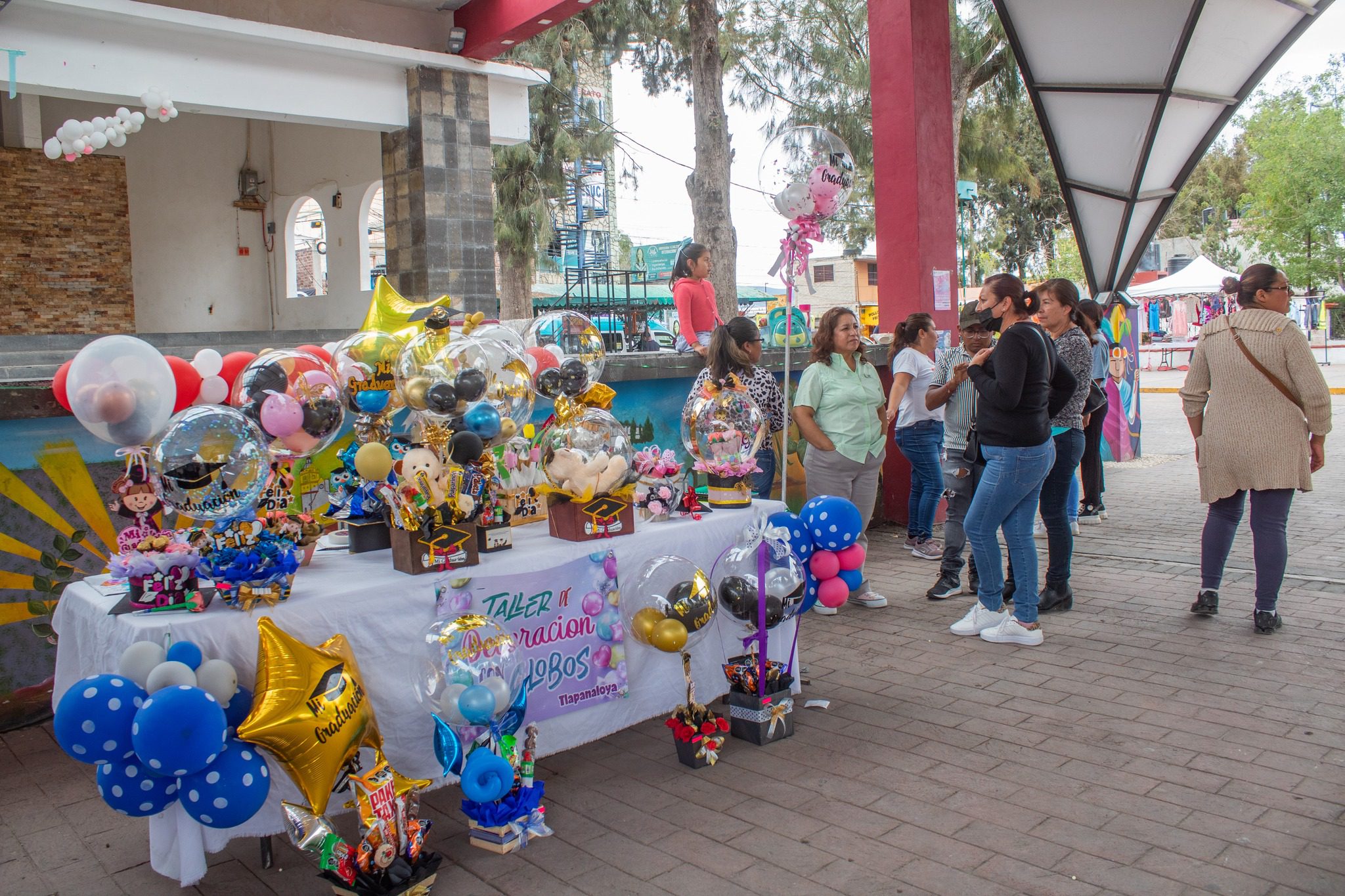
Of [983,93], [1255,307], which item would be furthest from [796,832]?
[983,93]

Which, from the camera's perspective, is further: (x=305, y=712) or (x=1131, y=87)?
(x=1131, y=87)

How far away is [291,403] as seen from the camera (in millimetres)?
3135

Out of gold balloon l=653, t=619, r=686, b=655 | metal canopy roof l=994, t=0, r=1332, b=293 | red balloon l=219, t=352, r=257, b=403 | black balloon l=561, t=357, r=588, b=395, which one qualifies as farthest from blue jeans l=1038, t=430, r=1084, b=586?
metal canopy roof l=994, t=0, r=1332, b=293

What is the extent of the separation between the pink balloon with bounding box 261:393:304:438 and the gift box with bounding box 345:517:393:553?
58 centimetres

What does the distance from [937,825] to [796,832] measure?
0.47 metres

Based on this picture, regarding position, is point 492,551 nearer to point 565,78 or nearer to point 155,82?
point 155,82

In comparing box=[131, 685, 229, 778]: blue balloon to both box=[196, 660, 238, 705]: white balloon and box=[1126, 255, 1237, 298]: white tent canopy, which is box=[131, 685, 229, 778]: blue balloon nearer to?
box=[196, 660, 238, 705]: white balloon

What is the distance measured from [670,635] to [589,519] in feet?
1.76

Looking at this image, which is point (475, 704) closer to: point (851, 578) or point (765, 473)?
point (851, 578)

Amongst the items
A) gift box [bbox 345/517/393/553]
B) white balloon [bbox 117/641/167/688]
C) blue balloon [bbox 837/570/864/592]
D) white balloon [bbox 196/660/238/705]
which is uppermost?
gift box [bbox 345/517/393/553]

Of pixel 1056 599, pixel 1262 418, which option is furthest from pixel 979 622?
pixel 1262 418

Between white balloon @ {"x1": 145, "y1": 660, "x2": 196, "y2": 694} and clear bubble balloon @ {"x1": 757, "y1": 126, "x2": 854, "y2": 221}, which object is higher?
clear bubble balloon @ {"x1": 757, "y1": 126, "x2": 854, "y2": 221}

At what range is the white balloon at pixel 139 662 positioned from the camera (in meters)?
2.60

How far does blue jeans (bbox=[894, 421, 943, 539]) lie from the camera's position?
6727 millimetres
